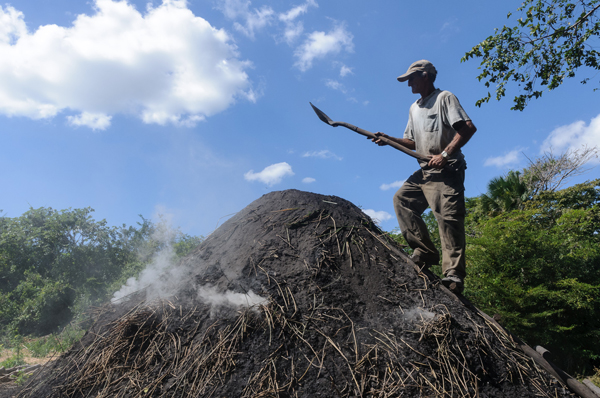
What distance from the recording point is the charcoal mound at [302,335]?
2.88 m

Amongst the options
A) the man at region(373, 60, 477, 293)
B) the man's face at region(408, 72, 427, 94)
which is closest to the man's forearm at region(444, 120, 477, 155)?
the man at region(373, 60, 477, 293)

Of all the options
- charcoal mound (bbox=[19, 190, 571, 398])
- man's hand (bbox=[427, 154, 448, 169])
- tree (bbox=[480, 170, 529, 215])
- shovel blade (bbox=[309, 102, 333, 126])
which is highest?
tree (bbox=[480, 170, 529, 215])

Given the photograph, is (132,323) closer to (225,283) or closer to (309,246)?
(225,283)

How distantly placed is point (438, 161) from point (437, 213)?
0.59 meters

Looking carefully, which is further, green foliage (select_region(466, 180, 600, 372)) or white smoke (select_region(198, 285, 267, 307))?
green foliage (select_region(466, 180, 600, 372))

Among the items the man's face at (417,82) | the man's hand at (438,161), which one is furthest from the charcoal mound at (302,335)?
the man's face at (417,82)

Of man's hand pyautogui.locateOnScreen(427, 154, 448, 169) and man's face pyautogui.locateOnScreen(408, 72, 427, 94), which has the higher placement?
man's face pyautogui.locateOnScreen(408, 72, 427, 94)

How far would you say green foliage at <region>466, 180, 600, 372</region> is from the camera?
30.5ft

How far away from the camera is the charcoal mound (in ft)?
9.43

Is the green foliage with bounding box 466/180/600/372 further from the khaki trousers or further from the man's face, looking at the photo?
the man's face

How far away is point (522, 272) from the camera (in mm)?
9742

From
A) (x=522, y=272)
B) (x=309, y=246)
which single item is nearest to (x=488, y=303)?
(x=522, y=272)

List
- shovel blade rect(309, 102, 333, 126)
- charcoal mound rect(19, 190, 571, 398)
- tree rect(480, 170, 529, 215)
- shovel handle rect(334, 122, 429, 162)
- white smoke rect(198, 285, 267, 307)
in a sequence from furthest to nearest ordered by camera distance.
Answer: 1. tree rect(480, 170, 529, 215)
2. shovel blade rect(309, 102, 333, 126)
3. shovel handle rect(334, 122, 429, 162)
4. white smoke rect(198, 285, 267, 307)
5. charcoal mound rect(19, 190, 571, 398)

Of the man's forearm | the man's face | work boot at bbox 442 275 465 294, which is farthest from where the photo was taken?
the man's face
